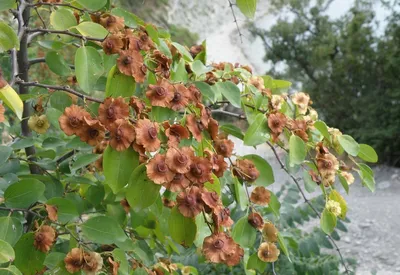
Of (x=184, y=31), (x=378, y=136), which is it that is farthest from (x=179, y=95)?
(x=184, y=31)

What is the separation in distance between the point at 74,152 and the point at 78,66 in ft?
0.66

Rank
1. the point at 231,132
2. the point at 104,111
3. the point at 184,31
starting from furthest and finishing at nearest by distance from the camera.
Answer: the point at 184,31 < the point at 231,132 < the point at 104,111

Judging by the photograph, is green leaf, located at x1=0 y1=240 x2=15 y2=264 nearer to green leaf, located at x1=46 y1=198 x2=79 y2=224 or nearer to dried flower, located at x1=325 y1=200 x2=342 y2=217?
green leaf, located at x1=46 y1=198 x2=79 y2=224

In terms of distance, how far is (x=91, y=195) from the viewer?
64 centimetres

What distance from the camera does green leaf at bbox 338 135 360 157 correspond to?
567mm

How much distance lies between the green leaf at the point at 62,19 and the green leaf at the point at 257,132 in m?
0.21

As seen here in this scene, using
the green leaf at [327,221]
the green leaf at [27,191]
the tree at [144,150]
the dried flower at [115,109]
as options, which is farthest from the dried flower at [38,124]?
the green leaf at [327,221]

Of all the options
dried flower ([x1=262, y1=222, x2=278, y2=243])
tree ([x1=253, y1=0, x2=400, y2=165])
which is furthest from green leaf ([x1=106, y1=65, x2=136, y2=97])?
tree ([x1=253, y1=0, x2=400, y2=165])

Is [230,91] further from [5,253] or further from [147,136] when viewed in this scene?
[5,253]

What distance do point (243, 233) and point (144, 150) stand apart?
0.60 ft

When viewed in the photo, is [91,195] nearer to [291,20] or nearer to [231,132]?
[231,132]

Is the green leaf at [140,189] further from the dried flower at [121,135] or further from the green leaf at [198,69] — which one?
the green leaf at [198,69]

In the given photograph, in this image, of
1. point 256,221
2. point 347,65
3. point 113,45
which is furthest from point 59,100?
point 347,65

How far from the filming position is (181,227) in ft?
1.45
